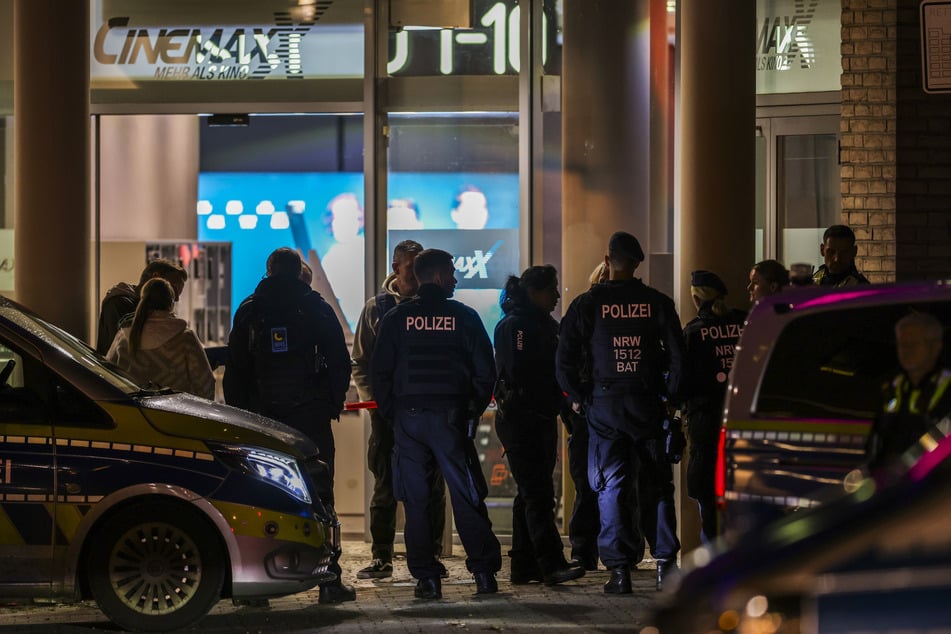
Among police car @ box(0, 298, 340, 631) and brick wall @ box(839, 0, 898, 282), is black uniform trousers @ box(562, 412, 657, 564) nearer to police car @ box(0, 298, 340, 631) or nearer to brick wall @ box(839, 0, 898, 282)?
police car @ box(0, 298, 340, 631)

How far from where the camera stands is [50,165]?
12.2 m

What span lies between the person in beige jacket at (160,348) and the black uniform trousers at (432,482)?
137cm

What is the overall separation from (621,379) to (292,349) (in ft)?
6.27

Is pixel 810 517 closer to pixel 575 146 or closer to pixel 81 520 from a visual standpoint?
pixel 81 520

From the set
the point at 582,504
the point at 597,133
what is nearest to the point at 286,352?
the point at 582,504

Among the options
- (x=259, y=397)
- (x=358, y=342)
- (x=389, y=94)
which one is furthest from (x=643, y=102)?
(x=259, y=397)

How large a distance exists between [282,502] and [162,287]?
6.79 feet

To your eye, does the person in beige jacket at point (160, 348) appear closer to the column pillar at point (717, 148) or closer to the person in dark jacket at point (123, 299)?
the person in dark jacket at point (123, 299)

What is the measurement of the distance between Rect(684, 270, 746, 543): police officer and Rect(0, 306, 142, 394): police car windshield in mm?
3208

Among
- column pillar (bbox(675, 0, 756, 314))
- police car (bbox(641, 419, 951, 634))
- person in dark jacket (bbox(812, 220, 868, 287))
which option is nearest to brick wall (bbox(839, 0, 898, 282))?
column pillar (bbox(675, 0, 756, 314))

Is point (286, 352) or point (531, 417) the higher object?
point (286, 352)

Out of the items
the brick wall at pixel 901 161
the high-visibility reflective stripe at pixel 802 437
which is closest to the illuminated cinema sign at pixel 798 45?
the brick wall at pixel 901 161

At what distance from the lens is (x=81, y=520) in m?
7.70

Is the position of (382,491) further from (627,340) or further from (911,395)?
(911,395)
